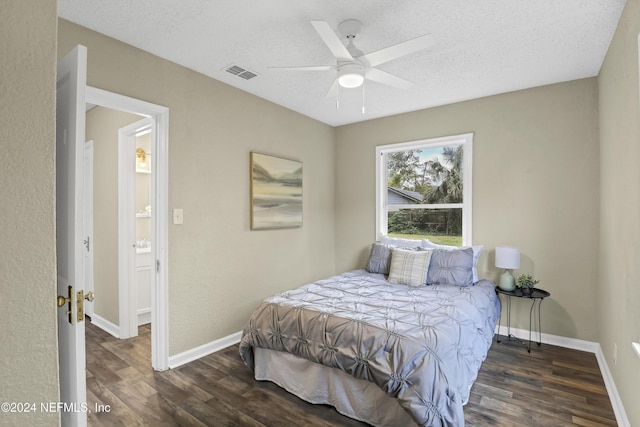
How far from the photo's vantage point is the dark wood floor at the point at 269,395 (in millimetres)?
2146

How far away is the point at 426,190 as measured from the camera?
14.1 ft

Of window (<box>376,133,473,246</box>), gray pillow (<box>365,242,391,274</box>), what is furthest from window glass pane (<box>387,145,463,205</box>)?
gray pillow (<box>365,242,391,274</box>)

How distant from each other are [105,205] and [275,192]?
2.07 meters

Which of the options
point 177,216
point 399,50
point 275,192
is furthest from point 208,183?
point 399,50

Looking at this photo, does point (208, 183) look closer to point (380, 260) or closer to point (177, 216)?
point (177, 216)

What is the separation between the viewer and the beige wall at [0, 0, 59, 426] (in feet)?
3.14

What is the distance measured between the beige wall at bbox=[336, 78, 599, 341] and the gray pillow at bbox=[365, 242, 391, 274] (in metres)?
1.03

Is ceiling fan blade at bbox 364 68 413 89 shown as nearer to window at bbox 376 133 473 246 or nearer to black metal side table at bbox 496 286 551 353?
window at bbox 376 133 473 246

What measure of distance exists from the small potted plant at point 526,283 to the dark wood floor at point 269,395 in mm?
599

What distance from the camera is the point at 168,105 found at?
286 centimetres

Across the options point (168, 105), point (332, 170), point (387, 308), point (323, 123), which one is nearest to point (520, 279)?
point (387, 308)

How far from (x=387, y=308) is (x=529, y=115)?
8.73ft

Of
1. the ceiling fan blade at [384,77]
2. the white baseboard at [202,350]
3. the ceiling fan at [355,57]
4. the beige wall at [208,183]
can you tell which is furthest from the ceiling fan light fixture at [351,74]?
the white baseboard at [202,350]

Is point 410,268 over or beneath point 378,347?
over
